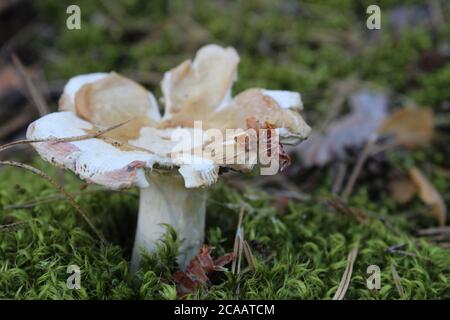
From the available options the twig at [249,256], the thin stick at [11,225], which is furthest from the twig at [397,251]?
the thin stick at [11,225]

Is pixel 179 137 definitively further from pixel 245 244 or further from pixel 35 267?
pixel 35 267

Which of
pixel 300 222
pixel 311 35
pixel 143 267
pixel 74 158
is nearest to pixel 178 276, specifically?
pixel 143 267

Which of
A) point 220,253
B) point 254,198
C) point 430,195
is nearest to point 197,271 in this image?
point 220,253

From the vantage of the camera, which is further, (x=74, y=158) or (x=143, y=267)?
(x=143, y=267)

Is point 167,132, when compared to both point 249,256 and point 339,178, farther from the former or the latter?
point 339,178

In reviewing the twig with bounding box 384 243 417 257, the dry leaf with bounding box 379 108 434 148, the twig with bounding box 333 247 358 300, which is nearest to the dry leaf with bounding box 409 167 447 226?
the dry leaf with bounding box 379 108 434 148

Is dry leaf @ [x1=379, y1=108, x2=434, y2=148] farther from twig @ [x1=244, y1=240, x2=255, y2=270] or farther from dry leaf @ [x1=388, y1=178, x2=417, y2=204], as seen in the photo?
twig @ [x1=244, y1=240, x2=255, y2=270]

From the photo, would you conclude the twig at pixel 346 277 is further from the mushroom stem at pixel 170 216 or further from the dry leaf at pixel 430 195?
the dry leaf at pixel 430 195
